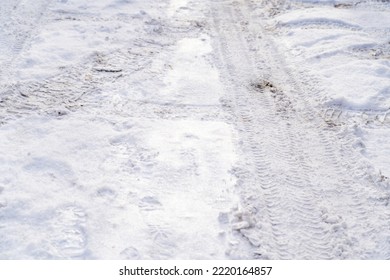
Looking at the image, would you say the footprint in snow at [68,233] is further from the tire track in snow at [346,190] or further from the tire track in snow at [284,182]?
the tire track in snow at [346,190]

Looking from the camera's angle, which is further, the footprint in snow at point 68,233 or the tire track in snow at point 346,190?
the tire track in snow at point 346,190

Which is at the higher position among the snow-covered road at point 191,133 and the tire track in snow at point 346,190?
the snow-covered road at point 191,133

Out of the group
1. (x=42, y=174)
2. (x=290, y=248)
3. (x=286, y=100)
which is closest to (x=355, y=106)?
(x=286, y=100)

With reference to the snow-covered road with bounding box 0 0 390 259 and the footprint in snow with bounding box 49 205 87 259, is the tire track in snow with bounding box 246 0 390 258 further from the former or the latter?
the footprint in snow with bounding box 49 205 87 259

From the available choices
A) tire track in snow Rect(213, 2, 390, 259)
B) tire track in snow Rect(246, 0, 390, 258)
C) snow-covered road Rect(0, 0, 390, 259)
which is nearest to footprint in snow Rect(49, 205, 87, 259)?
snow-covered road Rect(0, 0, 390, 259)

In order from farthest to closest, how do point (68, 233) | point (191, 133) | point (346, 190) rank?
point (191, 133)
point (346, 190)
point (68, 233)

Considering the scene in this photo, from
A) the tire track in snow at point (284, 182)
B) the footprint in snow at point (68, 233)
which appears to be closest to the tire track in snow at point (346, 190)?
the tire track in snow at point (284, 182)

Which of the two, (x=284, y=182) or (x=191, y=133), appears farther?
(x=191, y=133)

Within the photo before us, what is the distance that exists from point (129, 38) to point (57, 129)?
222 cm

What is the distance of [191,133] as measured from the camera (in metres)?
4.37

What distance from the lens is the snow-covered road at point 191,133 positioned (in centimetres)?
332

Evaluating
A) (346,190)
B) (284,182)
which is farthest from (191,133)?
(346,190)

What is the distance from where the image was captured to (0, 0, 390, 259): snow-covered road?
10.9 ft

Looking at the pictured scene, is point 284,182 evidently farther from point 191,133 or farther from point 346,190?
point 191,133
